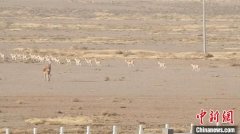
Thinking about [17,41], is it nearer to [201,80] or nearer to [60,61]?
[60,61]

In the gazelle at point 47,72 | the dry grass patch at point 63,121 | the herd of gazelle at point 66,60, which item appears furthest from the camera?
the herd of gazelle at point 66,60

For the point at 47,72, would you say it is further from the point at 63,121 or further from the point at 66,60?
the point at 63,121

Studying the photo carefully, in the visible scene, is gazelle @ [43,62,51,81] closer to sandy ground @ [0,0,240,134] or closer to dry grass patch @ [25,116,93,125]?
sandy ground @ [0,0,240,134]

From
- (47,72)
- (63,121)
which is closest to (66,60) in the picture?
(47,72)

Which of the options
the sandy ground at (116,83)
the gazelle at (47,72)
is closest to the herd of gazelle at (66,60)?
the sandy ground at (116,83)

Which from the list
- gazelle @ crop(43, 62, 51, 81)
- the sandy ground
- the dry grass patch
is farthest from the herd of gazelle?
the dry grass patch

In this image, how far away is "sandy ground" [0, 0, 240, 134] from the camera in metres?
32.3

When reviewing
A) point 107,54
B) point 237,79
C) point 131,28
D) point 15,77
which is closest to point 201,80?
point 237,79

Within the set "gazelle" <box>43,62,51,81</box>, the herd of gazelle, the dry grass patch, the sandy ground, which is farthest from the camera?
the herd of gazelle

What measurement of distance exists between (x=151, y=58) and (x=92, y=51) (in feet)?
23.6

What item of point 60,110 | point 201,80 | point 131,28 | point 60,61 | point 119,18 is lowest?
point 60,110

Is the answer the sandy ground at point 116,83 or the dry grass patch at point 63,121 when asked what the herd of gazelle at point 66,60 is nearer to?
the sandy ground at point 116,83

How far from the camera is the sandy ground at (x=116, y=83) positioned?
1272 inches

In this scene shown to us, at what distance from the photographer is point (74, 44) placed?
77.9 meters
